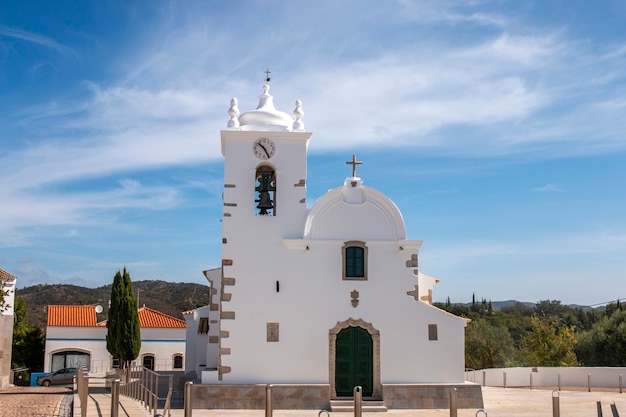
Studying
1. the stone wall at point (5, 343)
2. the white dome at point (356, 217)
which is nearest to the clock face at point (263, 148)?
the white dome at point (356, 217)

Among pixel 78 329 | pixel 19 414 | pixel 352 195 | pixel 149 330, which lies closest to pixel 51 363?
pixel 78 329

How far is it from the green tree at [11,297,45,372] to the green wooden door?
21735mm

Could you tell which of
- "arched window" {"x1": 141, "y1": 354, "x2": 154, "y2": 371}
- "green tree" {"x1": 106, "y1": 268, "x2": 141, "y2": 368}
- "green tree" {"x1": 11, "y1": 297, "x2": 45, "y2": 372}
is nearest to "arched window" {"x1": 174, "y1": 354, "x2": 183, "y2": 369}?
"arched window" {"x1": 141, "y1": 354, "x2": 154, "y2": 371}

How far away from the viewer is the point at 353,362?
18578mm

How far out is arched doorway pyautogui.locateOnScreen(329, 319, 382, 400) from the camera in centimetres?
1844

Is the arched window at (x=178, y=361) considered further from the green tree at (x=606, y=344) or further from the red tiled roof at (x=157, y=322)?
the green tree at (x=606, y=344)

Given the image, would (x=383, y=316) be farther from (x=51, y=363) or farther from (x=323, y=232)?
(x=51, y=363)

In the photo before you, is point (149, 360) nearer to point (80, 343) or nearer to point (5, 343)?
point (80, 343)

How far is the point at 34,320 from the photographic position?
54562 millimetres

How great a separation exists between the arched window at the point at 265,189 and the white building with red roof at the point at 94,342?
1724 cm

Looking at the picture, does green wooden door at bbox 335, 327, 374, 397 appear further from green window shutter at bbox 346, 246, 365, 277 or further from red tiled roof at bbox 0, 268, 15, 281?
red tiled roof at bbox 0, 268, 15, 281

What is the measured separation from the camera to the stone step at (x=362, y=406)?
57.7 ft

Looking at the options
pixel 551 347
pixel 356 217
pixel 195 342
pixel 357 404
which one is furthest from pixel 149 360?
pixel 357 404

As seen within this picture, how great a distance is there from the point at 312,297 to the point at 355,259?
157 cm
